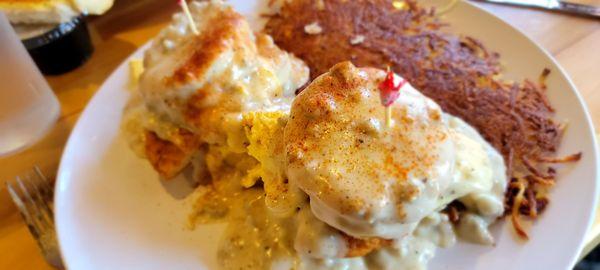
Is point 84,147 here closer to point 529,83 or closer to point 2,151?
point 2,151

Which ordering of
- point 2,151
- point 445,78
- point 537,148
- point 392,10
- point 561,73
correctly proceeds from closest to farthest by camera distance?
point 537,148 → point 561,73 → point 445,78 → point 2,151 → point 392,10

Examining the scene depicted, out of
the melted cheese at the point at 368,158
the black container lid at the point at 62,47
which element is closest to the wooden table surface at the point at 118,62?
the black container lid at the point at 62,47

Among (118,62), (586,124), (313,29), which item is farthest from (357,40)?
(118,62)

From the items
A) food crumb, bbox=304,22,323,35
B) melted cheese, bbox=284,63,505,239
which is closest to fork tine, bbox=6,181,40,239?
melted cheese, bbox=284,63,505,239

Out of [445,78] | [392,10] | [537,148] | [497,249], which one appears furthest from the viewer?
[392,10]

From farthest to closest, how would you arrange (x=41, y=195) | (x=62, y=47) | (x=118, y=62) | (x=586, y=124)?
(x=118, y=62)
(x=62, y=47)
(x=41, y=195)
(x=586, y=124)

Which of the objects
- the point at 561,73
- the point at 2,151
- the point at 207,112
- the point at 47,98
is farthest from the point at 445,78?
the point at 2,151

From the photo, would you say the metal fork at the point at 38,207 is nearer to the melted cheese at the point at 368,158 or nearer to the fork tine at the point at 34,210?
the fork tine at the point at 34,210

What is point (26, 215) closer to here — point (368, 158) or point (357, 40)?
point (368, 158)
